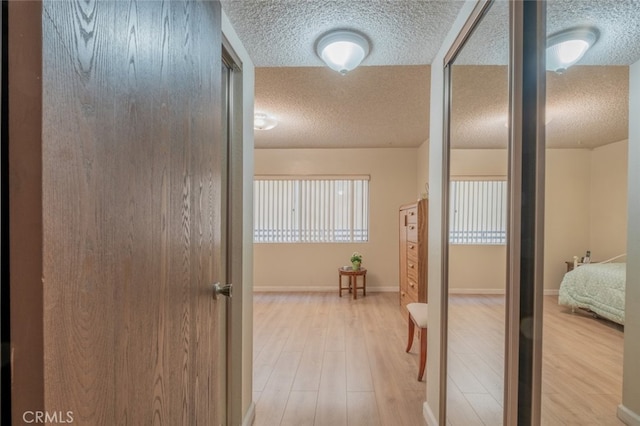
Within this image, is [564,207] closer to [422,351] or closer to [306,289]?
[422,351]

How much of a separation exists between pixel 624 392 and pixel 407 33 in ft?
5.45

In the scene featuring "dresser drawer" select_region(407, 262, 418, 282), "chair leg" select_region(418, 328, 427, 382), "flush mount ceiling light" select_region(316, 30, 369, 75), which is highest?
"flush mount ceiling light" select_region(316, 30, 369, 75)

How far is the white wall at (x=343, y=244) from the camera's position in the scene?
4.99m

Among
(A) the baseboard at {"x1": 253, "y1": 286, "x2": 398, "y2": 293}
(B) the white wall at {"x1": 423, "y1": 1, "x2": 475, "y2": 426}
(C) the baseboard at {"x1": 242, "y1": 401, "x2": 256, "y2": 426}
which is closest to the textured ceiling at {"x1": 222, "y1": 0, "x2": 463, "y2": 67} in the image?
(B) the white wall at {"x1": 423, "y1": 1, "x2": 475, "y2": 426}

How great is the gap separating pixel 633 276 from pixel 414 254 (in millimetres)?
2435

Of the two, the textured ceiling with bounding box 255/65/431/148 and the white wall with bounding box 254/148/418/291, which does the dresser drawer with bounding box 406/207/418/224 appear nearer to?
the textured ceiling with bounding box 255/65/431/148

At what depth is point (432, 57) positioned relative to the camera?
67.6 inches

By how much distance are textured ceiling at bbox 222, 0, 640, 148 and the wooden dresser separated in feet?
4.06

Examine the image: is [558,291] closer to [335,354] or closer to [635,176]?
Answer: [635,176]

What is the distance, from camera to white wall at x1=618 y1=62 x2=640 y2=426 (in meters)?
0.74

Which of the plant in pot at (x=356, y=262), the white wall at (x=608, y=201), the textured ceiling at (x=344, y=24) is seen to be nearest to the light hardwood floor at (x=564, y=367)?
the white wall at (x=608, y=201)

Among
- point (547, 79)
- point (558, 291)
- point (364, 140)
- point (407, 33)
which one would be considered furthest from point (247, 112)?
point (364, 140)

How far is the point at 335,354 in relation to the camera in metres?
2.62

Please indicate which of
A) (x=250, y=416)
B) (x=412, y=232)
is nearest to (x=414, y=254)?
(x=412, y=232)
